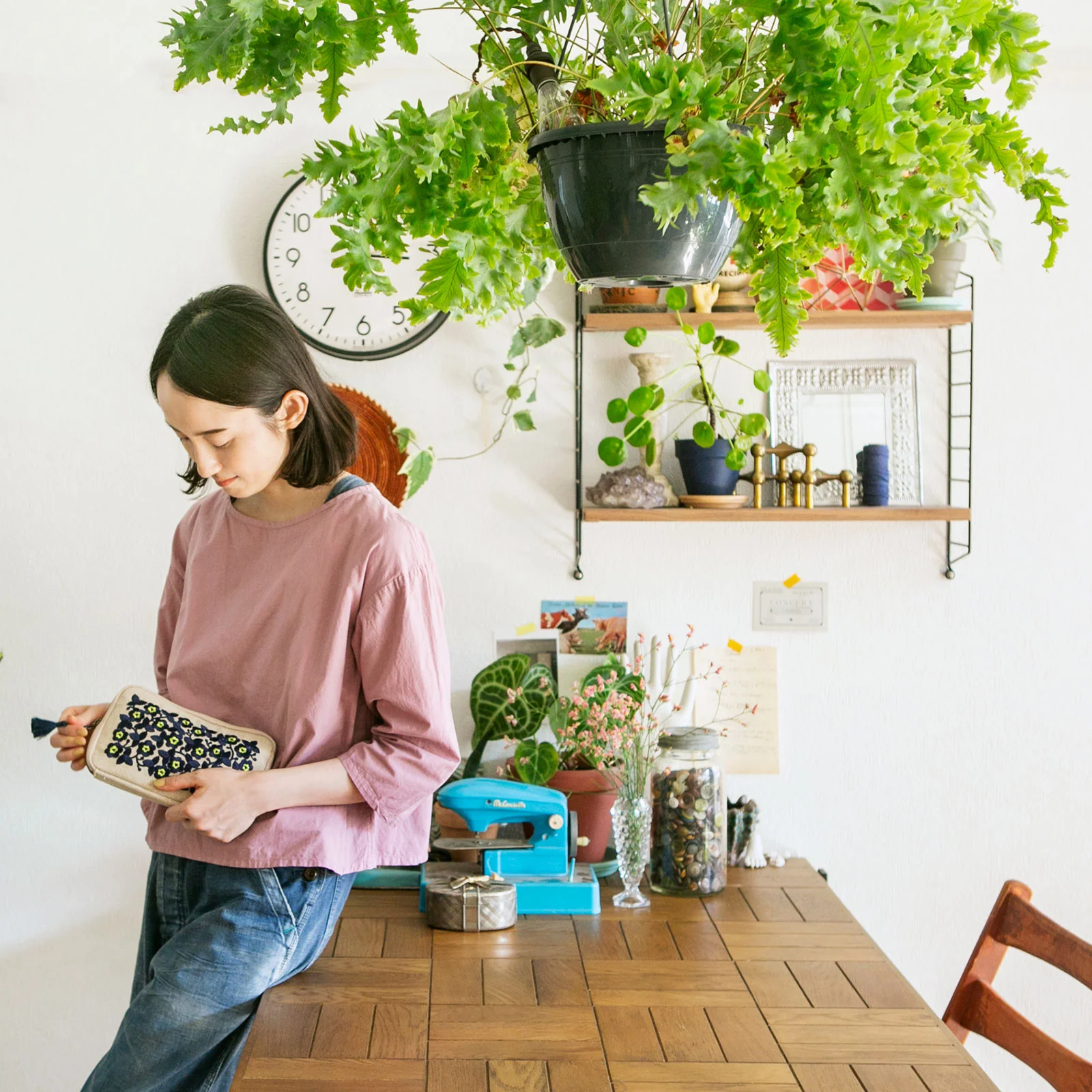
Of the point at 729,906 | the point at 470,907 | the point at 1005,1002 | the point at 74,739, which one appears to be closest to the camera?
the point at 74,739

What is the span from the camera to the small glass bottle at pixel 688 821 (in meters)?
1.97

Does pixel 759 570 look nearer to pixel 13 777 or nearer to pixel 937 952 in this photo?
pixel 937 952

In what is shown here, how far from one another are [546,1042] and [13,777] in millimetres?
1415

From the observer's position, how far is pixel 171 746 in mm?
1461

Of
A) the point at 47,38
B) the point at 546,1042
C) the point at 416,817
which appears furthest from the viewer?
the point at 47,38

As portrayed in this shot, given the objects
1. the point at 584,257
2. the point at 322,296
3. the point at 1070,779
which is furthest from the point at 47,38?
the point at 1070,779

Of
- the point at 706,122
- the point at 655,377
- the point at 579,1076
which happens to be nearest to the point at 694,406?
the point at 655,377

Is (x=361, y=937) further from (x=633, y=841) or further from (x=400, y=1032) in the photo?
(x=633, y=841)

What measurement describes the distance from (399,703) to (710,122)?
0.91 m

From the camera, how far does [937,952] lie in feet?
7.52

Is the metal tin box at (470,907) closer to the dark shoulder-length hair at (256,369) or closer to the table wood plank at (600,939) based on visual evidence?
the table wood plank at (600,939)

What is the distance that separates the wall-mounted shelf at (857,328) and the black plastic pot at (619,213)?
1.20 metres

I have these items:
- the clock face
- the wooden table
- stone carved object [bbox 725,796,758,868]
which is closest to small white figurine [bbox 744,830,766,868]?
stone carved object [bbox 725,796,758,868]

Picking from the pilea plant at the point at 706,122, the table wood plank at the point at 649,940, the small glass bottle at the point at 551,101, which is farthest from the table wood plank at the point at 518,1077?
the small glass bottle at the point at 551,101
